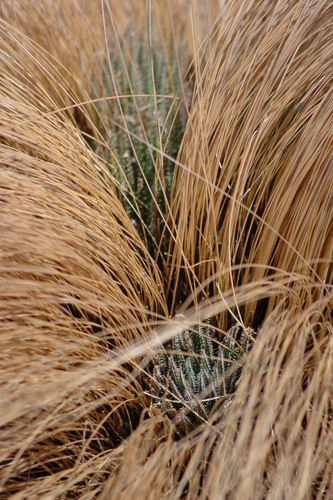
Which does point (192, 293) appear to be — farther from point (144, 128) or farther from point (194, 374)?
point (144, 128)

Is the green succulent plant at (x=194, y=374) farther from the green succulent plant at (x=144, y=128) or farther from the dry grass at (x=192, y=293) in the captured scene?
the green succulent plant at (x=144, y=128)

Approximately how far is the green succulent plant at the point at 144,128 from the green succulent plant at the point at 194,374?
221mm

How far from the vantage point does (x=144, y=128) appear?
98 centimetres

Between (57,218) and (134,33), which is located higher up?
(134,33)

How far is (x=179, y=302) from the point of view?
0.84 m

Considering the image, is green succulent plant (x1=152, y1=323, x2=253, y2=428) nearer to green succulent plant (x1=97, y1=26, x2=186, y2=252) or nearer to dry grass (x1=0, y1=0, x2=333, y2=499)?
dry grass (x1=0, y1=0, x2=333, y2=499)

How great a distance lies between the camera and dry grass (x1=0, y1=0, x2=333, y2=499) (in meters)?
0.57

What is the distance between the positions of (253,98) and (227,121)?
2.5 inches

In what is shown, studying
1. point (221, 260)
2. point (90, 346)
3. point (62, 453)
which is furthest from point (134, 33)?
point (62, 453)

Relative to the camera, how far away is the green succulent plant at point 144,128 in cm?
91

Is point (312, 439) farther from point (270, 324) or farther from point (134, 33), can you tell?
point (134, 33)

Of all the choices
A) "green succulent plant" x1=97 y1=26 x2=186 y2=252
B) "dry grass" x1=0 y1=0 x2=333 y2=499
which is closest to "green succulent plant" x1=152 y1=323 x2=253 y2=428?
"dry grass" x1=0 y1=0 x2=333 y2=499

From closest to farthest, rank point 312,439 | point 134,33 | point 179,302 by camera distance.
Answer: point 312,439, point 179,302, point 134,33

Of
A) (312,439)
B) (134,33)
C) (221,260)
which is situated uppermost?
(134,33)
